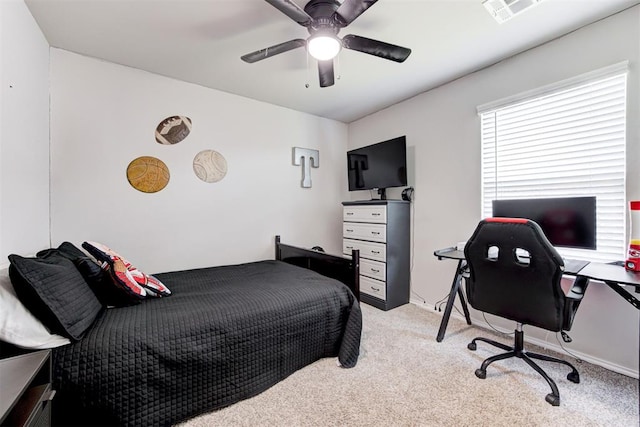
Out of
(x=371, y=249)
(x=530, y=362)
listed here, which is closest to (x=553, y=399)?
(x=530, y=362)

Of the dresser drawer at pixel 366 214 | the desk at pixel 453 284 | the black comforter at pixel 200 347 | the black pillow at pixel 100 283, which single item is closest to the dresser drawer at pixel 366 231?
the dresser drawer at pixel 366 214

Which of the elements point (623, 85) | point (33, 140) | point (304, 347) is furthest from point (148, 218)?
point (623, 85)

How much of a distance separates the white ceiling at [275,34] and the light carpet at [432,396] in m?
2.44

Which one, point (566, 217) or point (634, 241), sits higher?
point (566, 217)

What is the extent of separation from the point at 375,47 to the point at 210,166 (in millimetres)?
2026

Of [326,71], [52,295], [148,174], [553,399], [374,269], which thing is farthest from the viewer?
[374,269]

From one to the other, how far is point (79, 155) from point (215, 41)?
60.1 inches

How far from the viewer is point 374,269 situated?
312cm

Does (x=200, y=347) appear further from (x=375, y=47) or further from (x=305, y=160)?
(x=305, y=160)

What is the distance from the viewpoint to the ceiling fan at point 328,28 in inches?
58.1

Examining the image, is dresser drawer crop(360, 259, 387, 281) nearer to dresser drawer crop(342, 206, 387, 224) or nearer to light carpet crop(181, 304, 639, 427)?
dresser drawer crop(342, 206, 387, 224)

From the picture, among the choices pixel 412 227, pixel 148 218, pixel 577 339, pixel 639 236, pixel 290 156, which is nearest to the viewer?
pixel 639 236

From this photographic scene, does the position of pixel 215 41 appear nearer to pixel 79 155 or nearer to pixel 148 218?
pixel 79 155

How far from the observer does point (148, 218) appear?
2.61 meters
